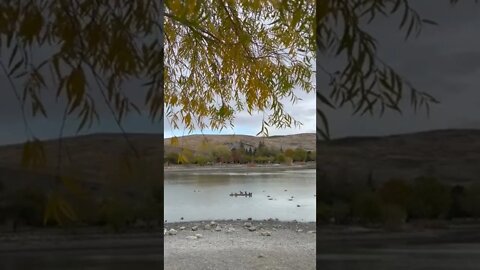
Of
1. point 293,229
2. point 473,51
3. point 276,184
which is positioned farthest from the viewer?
point 293,229

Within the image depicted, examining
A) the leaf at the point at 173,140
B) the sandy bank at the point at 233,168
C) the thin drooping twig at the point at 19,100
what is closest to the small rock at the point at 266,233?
the sandy bank at the point at 233,168

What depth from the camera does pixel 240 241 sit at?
3617 mm

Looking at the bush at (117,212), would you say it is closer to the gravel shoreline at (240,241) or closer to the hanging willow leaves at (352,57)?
the hanging willow leaves at (352,57)

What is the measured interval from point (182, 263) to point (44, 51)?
2.26 meters

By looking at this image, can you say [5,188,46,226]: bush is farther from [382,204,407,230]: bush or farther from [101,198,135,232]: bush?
[382,204,407,230]: bush

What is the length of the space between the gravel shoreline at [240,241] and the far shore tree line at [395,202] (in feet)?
7.12

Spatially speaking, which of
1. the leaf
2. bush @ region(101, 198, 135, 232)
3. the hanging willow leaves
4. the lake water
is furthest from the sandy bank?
the hanging willow leaves

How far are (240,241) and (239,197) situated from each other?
0.45 m

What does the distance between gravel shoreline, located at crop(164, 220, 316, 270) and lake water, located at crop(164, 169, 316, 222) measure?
17 cm

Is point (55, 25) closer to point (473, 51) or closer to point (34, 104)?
point (34, 104)

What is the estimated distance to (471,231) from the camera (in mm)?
1271

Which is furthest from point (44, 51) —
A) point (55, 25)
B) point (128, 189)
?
point (128, 189)

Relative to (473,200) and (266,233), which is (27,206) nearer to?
(473,200)

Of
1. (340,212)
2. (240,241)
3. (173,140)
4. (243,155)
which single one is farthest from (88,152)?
(240,241)
